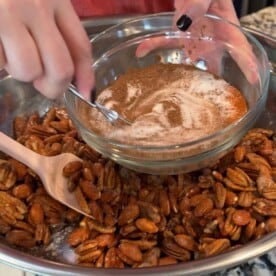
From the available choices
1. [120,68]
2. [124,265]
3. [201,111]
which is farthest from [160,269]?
[120,68]

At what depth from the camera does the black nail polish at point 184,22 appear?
0.71 m

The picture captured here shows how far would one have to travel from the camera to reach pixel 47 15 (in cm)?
A: 48

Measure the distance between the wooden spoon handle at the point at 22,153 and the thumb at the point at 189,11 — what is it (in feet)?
0.79

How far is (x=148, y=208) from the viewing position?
618 mm

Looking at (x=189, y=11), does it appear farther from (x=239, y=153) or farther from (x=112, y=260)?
(x=112, y=260)

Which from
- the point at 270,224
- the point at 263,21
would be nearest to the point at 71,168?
the point at 270,224

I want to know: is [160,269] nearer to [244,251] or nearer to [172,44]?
[244,251]

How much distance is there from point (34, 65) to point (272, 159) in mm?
325

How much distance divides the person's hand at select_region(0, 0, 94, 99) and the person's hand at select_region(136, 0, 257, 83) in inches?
9.4

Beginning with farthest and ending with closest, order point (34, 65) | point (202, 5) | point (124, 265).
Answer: point (202, 5), point (124, 265), point (34, 65)

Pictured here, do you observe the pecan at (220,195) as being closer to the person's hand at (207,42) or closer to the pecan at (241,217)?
the pecan at (241,217)

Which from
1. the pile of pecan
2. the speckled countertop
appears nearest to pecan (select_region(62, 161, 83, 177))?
the pile of pecan

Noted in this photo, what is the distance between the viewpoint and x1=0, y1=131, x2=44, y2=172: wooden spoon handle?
26.2 inches

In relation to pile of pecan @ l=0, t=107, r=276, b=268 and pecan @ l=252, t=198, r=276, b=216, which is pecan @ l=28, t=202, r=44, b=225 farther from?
pecan @ l=252, t=198, r=276, b=216
